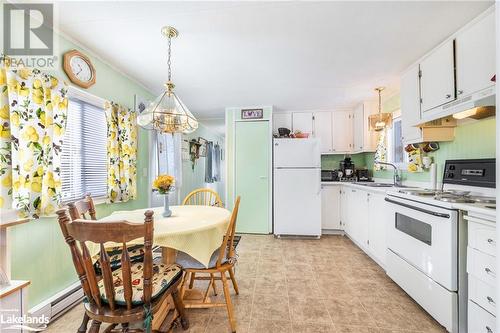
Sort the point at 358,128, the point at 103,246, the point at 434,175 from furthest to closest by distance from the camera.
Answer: the point at 358,128 < the point at 434,175 < the point at 103,246

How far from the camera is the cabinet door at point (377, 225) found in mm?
2402

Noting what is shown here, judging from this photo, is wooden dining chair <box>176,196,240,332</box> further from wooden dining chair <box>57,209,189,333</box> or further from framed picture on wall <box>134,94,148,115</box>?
framed picture on wall <box>134,94,148,115</box>

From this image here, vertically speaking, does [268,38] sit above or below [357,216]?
above

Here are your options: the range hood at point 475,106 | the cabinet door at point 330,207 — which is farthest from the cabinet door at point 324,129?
the range hood at point 475,106

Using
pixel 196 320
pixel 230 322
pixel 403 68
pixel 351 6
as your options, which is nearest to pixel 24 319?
pixel 196 320

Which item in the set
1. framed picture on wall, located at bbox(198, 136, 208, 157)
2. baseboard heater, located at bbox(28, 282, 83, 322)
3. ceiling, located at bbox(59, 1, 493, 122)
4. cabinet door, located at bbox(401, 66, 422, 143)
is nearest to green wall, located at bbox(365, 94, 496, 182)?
cabinet door, located at bbox(401, 66, 422, 143)

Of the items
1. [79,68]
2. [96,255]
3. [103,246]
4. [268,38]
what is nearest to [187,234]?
[103,246]

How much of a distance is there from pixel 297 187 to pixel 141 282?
2.80 m

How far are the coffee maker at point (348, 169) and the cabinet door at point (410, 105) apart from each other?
147 centimetres

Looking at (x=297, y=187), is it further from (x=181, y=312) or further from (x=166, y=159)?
(x=181, y=312)

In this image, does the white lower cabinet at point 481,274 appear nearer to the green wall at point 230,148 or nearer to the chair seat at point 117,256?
the chair seat at point 117,256

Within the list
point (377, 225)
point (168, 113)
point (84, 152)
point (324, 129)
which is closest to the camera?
point (168, 113)

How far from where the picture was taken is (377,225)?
2553mm

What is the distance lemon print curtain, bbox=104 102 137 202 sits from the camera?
2318 millimetres
